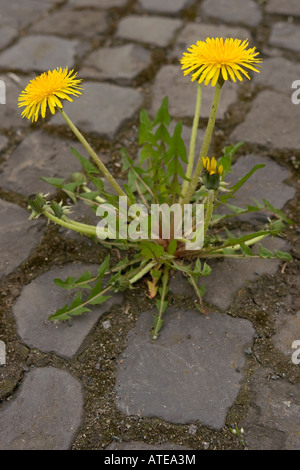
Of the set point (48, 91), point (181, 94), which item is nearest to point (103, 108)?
point (181, 94)

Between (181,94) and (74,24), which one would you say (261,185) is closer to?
(181,94)

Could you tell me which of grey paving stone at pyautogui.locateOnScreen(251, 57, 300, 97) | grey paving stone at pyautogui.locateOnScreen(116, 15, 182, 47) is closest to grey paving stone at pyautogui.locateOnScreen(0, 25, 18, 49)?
grey paving stone at pyautogui.locateOnScreen(116, 15, 182, 47)

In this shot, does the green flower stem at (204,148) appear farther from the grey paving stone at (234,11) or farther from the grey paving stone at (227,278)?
the grey paving stone at (234,11)

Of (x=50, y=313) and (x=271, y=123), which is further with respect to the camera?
(x=271, y=123)

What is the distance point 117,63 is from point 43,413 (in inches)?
83.0

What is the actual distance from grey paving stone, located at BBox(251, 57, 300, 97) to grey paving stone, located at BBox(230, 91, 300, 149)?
71 millimetres

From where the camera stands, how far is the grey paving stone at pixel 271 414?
140 centimetres

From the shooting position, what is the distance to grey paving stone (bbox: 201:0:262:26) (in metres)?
3.08

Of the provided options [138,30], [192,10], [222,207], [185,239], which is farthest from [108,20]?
[185,239]

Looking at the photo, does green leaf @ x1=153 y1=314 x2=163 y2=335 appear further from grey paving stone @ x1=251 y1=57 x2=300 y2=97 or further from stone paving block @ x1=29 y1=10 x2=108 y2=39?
→ stone paving block @ x1=29 y1=10 x2=108 y2=39

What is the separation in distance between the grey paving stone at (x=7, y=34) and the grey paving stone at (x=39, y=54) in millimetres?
84

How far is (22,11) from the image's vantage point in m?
3.34

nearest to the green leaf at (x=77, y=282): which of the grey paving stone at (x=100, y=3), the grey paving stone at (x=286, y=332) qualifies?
the grey paving stone at (x=286, y=332)

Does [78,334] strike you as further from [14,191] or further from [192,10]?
[192,10]
